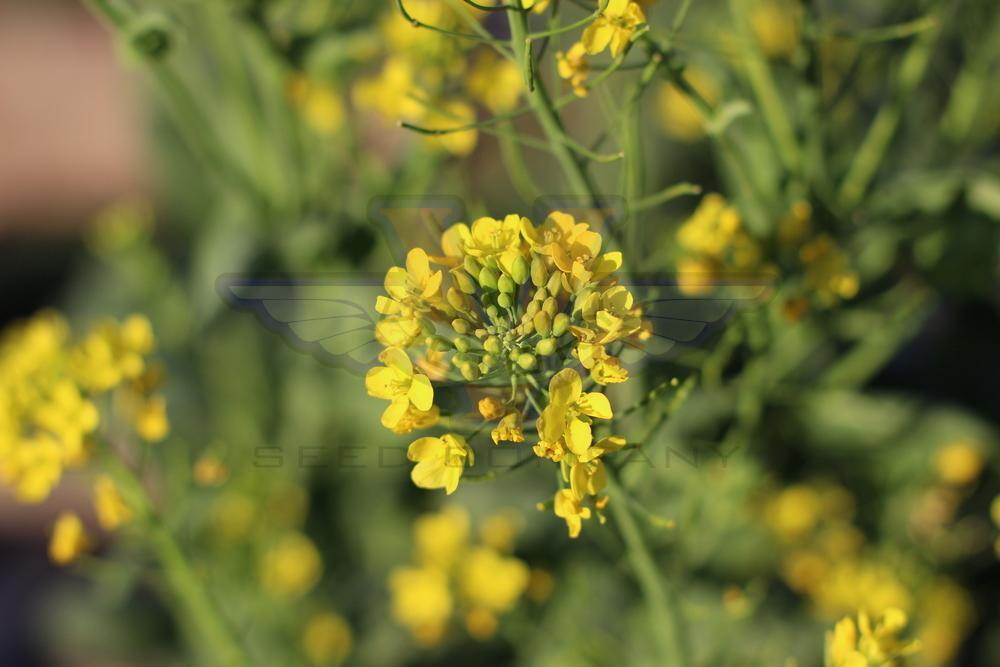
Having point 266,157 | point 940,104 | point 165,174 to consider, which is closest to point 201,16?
point 266,157

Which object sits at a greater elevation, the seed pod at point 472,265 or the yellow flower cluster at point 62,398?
the yellow flower cluster at point 62,398

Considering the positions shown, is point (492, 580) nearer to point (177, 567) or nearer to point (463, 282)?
point (177, 567)

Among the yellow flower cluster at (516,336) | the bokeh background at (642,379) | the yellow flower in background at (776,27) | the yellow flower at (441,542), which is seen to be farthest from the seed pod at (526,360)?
the yellow flower in background at (776,27)

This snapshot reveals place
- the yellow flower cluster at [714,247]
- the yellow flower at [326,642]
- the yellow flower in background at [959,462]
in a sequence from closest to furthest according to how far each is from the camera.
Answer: the yellow flower cluster at [714,247], the yellow flower in background at [959,462], the yellow flower at [326,642]

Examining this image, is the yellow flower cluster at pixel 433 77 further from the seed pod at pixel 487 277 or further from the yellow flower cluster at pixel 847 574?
the yellow flower cluster at pixel 847 574

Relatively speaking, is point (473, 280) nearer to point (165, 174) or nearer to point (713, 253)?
point (713, 253)

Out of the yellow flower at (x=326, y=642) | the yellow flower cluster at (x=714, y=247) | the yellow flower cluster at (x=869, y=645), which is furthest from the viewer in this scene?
the yellow flower at (x=326, y=642)

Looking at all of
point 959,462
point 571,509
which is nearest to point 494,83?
point 571,509
